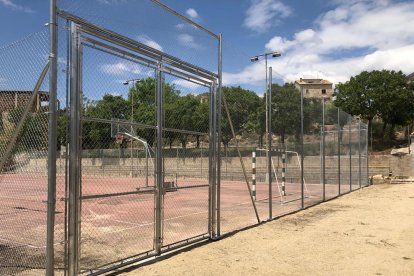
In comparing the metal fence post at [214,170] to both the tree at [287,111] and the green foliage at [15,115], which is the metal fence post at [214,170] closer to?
the green foliage at [15,115]

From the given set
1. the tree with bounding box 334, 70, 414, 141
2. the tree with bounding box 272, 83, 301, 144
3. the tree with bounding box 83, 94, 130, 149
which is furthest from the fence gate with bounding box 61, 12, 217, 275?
the tree with bounding box 334, 70, 414, 141

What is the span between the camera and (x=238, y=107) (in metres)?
10.8

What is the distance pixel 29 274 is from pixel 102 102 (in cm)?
223

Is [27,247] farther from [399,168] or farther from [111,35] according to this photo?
[399,168]

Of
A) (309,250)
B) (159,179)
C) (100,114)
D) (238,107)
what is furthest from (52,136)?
(238,107)

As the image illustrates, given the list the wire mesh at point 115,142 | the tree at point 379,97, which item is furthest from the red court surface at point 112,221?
the tree at point 379,97

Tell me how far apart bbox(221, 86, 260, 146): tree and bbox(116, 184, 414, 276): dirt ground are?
2326mm

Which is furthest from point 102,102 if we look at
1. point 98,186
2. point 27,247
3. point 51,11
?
point 98,186

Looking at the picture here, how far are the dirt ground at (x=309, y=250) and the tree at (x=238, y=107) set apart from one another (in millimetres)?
2326

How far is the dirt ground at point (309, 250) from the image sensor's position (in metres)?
5.73

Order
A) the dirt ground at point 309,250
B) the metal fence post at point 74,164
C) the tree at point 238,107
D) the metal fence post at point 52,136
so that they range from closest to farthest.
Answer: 1. the metal fence post at point 52,136
2. the metal fence post at point 74,164
3. the dirt ground at point 309,250
4. the tree at point 238,107

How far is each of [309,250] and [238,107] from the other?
4.69m

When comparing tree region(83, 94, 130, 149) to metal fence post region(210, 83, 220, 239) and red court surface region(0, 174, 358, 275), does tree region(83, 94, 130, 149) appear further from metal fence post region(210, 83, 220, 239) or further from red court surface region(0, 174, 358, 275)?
metal fence post region(210, 83, 220, 239)

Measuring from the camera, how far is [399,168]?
28000 mm
